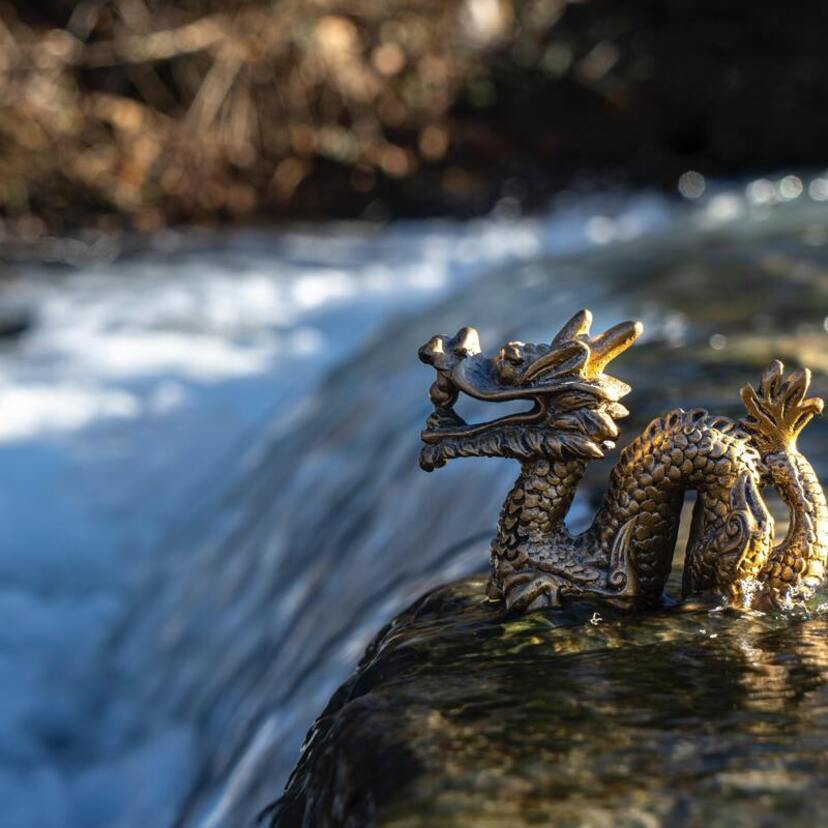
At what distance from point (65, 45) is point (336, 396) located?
7.76 meters

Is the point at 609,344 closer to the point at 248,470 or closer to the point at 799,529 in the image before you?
the point at 799,529

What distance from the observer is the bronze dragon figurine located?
7.13 ft

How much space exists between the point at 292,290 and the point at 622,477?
7.36m

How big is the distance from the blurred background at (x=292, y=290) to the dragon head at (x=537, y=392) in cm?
73

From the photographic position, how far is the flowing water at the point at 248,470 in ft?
12.3

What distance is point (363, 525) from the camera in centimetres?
430

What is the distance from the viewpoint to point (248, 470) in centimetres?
612

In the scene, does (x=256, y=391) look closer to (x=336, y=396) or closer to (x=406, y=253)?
(x=336, y=396)

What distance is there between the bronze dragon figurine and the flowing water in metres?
0.69

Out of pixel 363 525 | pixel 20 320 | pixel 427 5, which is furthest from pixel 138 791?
pixel 427 5

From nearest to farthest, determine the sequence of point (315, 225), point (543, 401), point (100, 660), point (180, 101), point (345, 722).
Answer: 1. point (345, 722)
2. point (543, 401)
3. point (100, 660)
4. point (315, 225)
5. point (180, 101)

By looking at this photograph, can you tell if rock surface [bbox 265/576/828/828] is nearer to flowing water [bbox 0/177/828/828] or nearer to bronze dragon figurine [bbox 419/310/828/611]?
bronze dragon figurine [bbox 419/310/828/611]

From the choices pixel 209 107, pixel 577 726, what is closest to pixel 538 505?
pixel 577 726

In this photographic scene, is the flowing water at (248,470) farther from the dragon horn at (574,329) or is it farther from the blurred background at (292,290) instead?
the dragon horn at (574,329)
